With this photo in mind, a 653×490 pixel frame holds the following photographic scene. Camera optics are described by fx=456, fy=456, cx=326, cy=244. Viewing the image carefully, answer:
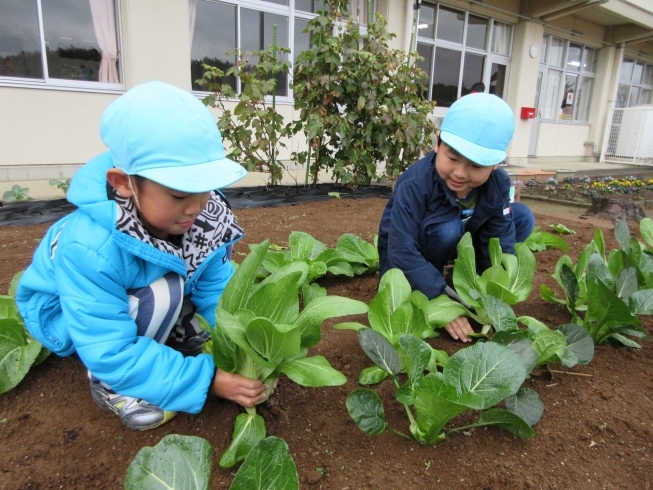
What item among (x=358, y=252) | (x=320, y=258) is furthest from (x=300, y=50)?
(x=320, y=258)

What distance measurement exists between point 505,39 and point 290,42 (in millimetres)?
5996

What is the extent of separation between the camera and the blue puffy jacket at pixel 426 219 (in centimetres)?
199

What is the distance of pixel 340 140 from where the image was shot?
198 inches

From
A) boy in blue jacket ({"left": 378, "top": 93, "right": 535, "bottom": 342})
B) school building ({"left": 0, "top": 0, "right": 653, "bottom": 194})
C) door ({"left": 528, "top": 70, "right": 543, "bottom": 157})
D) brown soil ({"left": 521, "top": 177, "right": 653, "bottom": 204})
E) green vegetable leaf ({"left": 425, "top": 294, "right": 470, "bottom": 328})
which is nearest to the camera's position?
green vegetable leaf ({"left": 425, "top": 294, "right": 470, "bottom": 328})

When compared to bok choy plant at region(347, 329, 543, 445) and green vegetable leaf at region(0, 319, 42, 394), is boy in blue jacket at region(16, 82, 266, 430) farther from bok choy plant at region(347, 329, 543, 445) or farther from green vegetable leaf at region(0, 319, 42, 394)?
bok choy plant at region(347, 329, 543, 445)

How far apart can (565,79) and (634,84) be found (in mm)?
4393

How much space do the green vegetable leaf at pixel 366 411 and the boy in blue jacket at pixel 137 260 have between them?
268 millimetres

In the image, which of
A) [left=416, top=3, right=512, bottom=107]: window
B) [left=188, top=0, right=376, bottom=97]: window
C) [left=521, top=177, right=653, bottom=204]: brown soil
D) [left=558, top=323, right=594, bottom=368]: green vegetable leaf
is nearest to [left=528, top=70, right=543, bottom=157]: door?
[left=416, top=3, right=512, bottom=107]: window

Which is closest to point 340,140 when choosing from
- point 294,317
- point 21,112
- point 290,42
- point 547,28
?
point 290,42

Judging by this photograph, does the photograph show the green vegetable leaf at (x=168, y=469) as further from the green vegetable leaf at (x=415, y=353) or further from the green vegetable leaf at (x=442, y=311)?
the green vegetable leaf at (x=442, y=311)

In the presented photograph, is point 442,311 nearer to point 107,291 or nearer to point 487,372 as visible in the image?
point 487,372

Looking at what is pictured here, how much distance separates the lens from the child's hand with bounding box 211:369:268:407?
126 cm

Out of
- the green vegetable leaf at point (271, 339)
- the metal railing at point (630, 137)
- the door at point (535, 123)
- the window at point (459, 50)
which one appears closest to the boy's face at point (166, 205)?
the green vegetable leaf at point (271, 339)

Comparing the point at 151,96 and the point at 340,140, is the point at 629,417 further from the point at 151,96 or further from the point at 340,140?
the point at 340,140
